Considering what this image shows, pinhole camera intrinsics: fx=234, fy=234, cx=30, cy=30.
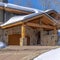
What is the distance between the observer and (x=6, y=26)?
20172 mm

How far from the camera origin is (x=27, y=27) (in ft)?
70.5

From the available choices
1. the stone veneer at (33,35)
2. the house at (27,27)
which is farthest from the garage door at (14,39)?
the stone veneer at (33,35)

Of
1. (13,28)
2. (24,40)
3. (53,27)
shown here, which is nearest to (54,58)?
(24,40)

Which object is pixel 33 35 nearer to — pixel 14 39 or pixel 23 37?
pixel 14 39

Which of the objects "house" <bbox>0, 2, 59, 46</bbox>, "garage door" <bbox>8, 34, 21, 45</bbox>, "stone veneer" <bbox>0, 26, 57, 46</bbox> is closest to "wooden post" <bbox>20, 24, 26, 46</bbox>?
"house" <bbox>0, 2, 59, 46</bbox>

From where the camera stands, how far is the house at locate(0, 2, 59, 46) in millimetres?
20188

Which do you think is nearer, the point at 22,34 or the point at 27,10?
the point at 22,34

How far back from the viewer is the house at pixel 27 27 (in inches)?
795

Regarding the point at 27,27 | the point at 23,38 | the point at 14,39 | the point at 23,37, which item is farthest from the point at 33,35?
the point at 23,38

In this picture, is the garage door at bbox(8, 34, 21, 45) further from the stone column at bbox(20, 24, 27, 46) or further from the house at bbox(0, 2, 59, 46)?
the stone column at bbox(20, 24, 27, 46)

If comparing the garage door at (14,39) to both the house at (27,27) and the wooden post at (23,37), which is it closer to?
the house at (27,27)

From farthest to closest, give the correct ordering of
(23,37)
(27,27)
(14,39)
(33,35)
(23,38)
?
(33,35) < (14,39) < (27,27) < (23,37) < (23,38)

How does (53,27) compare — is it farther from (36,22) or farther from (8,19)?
(8,19)

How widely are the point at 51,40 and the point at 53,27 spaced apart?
1.47 meters
